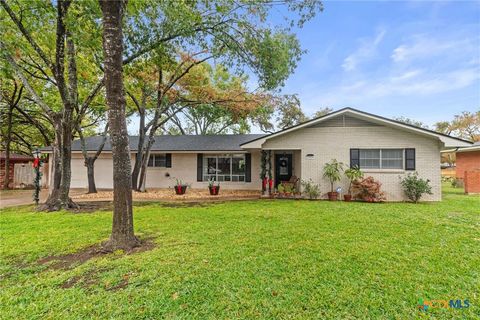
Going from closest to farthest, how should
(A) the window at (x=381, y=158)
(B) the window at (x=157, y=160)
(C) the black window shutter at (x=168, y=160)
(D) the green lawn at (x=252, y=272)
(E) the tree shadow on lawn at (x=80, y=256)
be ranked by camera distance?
(D) the green lawn at (x=252, y=272)
(E) the tree shadow on lawn at (x=80, y=256)
(A) the window at (x=381, y=158)
(C) the black window shutter at (x=168, y=160)
(B) the window at (x=157, y=160)

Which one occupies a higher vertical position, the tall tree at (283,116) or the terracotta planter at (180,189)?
the tall tree at (283,116)

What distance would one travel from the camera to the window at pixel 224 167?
15367 millimetres

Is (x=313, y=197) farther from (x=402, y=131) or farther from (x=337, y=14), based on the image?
(x=337, y=14)

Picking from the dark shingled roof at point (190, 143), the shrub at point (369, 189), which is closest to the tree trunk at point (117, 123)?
the shrub at point (369, 189)

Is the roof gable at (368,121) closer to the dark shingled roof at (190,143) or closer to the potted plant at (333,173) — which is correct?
the potted plant at (333,173)

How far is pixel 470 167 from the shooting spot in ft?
53.5

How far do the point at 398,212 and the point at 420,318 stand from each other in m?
6.37

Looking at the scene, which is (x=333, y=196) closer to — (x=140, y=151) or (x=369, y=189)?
(x=369, y=189)

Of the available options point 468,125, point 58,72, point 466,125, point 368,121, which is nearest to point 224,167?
point 368,121

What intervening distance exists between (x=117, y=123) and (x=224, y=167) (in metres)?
11.2

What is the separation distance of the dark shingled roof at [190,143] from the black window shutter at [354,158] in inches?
242

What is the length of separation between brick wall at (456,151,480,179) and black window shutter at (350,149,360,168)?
11.0 metres

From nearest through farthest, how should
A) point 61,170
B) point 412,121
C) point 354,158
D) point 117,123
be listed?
1. point 117,123
2. point 61,170
3. point 354,158
4. point 412,121

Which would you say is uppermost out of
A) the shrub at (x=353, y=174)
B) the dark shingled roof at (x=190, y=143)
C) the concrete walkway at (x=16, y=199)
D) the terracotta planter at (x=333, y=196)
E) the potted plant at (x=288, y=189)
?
the dark shingled roof at (x=190, y=143)
